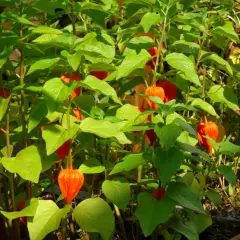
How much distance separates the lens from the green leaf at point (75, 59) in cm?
134

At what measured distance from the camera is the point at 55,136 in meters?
1.39

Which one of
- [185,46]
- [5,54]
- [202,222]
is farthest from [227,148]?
[5,54]

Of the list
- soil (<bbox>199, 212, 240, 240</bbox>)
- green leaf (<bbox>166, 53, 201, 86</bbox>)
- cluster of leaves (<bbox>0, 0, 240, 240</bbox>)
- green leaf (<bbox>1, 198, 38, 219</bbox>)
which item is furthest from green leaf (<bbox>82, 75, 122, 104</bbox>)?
soil (<bbox>199, 212, 240, 240</bbox>)

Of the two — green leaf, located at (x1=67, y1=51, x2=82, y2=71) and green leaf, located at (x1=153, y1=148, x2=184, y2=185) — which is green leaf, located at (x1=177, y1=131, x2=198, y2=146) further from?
green leaf, located at (x1=67, y1=51, x2=82, y2=71)

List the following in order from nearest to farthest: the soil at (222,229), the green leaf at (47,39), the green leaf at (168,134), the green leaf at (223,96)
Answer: the green leaf at (168,134) < the green leaf at (47,39) < the green leaf at (223,96) < the soil at (222,229)

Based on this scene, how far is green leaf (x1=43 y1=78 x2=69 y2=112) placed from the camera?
1338mm

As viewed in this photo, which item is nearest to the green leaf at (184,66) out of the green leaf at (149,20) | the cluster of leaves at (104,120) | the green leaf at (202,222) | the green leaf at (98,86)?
the cluster of leaves at (104,120)

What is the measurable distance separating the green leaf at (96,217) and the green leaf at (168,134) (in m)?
0.25

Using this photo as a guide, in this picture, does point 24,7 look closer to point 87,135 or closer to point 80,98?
point 80,98

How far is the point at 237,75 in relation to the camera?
1960 millimetres

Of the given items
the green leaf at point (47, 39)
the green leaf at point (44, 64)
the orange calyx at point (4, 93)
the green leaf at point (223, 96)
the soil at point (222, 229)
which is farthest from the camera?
the soil at point (222, 229)

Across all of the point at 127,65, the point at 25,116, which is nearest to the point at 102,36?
the point at 127,65

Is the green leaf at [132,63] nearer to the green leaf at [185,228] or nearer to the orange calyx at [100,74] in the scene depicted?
the orange calyx at [100,74]

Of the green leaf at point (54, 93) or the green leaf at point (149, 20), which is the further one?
the green leaf at point (149, 20)
